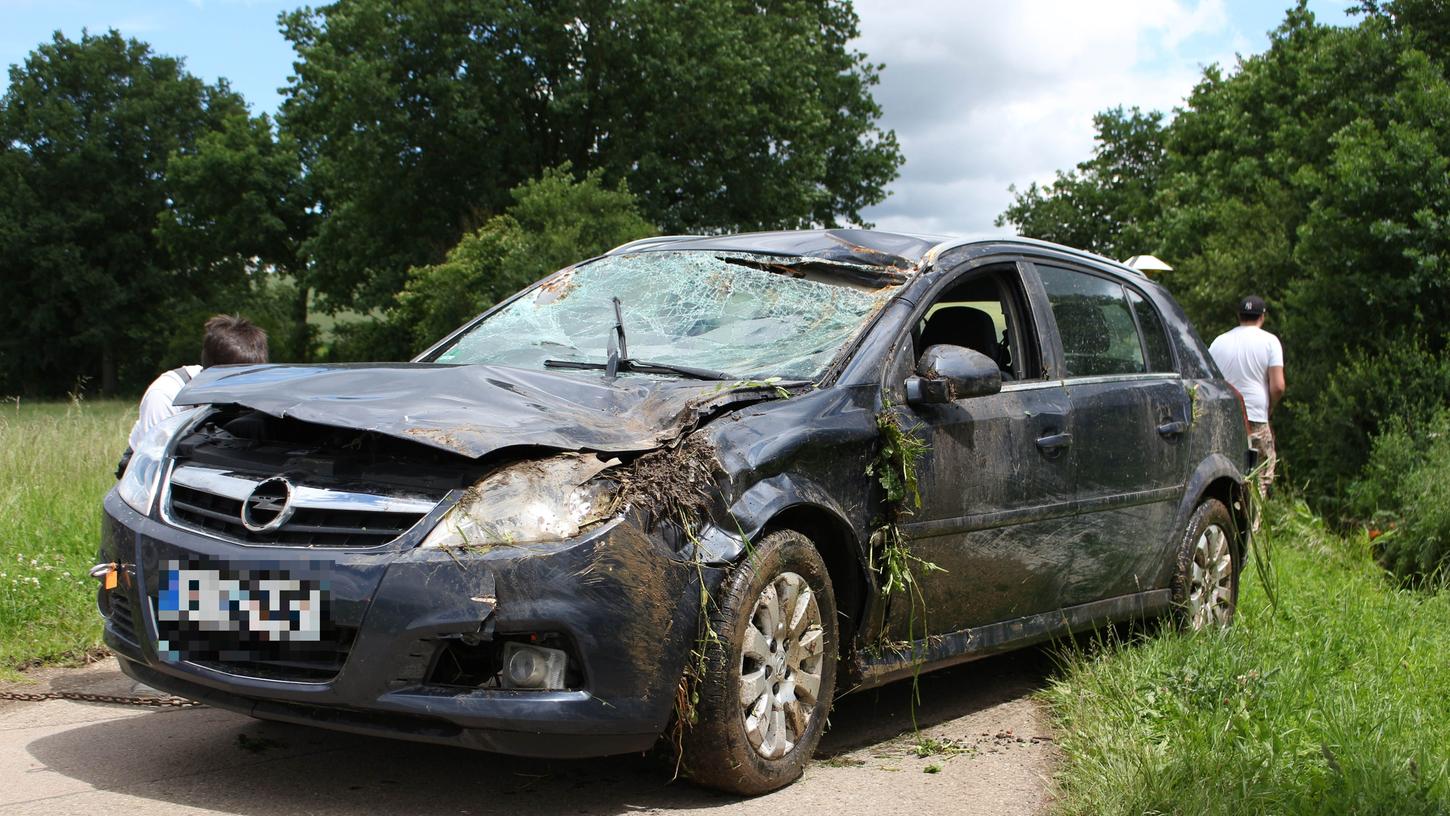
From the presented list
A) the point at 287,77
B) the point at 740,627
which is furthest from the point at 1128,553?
the point at 287,77

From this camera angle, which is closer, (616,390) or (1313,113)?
(616,390)

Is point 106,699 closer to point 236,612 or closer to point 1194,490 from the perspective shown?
point 236,612

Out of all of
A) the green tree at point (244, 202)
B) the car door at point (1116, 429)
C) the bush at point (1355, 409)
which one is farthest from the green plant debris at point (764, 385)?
the green tree at point (244, 202)

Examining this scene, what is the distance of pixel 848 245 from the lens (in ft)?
18.2

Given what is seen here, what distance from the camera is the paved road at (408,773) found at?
418cm

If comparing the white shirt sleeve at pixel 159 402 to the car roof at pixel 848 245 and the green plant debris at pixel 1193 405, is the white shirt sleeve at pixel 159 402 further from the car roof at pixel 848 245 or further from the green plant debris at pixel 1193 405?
the green plant debris at pixel 1193 405

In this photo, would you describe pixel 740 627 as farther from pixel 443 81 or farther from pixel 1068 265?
pixel 443 81

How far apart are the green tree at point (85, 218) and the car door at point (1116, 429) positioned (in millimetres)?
55397

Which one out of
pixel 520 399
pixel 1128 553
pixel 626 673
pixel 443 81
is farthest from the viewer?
pixel 443 81

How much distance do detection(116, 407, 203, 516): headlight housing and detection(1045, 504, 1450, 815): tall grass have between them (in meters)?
2.85

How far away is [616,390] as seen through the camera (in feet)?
14.6

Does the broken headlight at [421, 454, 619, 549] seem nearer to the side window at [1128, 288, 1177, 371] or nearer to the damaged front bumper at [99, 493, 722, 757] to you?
the damaged front bumper at [99, 493, 722, 757]

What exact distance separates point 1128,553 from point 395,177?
110 ft

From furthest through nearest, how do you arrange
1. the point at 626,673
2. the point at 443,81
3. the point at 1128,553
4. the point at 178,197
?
the point at 178,197 < the point at 443,81 < the point at 1128,553 < the point at 626,673
